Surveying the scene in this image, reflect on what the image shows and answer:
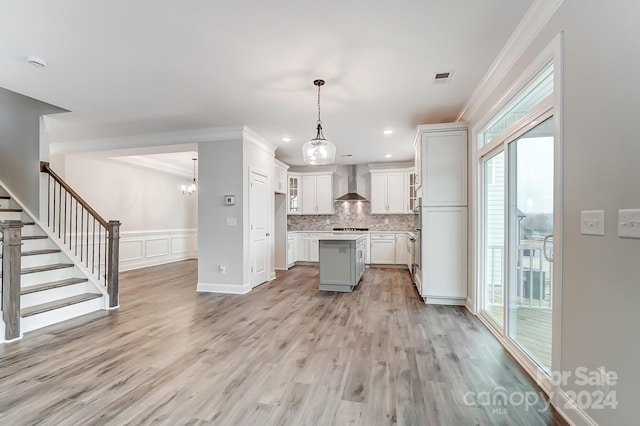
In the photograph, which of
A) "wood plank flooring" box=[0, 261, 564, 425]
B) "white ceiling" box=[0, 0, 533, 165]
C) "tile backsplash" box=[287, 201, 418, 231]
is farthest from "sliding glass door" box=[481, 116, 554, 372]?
"tile backsplash" box=[287, 201, 418, 231]

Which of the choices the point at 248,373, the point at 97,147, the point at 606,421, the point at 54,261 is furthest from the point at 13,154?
the point at 606,421

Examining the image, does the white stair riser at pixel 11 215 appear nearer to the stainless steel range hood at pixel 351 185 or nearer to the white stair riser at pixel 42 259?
the white stair riser at pixel 42 259

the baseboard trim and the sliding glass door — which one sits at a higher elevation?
the sliding glass door

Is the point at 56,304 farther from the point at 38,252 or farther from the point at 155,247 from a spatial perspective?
the point at 155,247

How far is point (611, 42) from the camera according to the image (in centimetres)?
142

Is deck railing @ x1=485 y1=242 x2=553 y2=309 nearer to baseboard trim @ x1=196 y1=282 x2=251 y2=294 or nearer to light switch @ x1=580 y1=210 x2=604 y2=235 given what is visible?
light switch @ x1=580 y1=210 x2=604 y2=235

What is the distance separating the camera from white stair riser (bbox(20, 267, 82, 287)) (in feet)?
11.9

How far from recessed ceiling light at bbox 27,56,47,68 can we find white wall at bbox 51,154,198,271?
379 cm

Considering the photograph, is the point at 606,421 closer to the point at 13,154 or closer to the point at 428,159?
the point at 428,159

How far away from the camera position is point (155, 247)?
7797mm

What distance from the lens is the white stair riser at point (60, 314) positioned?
3.15 m

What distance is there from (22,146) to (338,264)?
5.12 m

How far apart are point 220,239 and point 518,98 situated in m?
4.44

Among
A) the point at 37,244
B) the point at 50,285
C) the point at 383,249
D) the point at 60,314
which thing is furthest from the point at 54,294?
the point at 383,249
